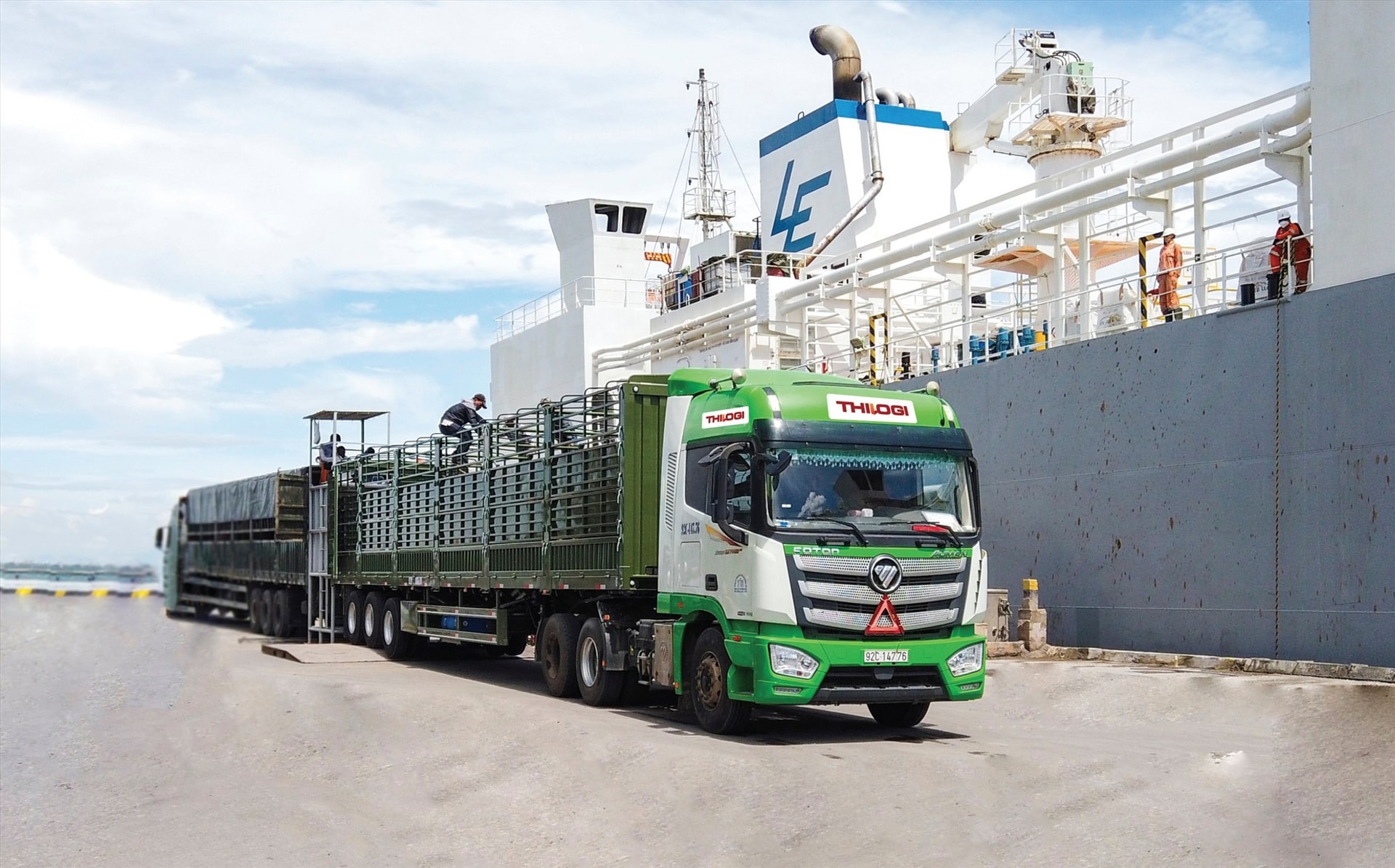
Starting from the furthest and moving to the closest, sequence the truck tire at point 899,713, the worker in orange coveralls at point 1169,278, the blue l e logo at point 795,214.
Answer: the blue l e logo at point 795,214
the worker in orange coveralls at point 1169,278
the truck tire at point 899,713

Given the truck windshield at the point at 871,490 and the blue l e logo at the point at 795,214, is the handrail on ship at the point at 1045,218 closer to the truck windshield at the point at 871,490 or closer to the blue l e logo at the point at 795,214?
the blue l e logo at the point at 795,214

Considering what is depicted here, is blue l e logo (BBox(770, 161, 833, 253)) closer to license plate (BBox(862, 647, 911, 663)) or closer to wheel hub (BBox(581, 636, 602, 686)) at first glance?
wheel hub (BBox(581, 636, 602, 686))

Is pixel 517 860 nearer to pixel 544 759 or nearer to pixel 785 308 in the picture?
pixel 544 759

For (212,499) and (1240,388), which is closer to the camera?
(1240,388)

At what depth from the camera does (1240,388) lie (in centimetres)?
1445

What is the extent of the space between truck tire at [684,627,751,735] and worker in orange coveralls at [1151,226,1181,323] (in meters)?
7.59

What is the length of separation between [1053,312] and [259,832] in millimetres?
17371

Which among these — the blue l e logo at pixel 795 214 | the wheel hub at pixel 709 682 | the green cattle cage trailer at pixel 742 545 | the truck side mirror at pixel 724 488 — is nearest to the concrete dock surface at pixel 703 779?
the wheel hub at pixel 709 682

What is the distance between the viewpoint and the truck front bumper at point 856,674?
34.0 ft

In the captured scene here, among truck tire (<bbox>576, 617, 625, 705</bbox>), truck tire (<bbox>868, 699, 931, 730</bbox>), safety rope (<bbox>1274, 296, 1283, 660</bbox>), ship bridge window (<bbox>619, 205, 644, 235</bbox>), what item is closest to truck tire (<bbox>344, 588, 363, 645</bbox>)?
truck tire (<bbox>576, 617, 625, 705</bbox>)

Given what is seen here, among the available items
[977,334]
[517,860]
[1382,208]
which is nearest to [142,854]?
[517,860]

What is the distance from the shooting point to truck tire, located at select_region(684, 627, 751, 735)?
432 inches

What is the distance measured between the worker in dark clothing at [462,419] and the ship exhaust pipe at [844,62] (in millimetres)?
16331

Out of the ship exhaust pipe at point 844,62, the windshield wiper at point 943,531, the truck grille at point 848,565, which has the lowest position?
the truck grille at point 848,565
